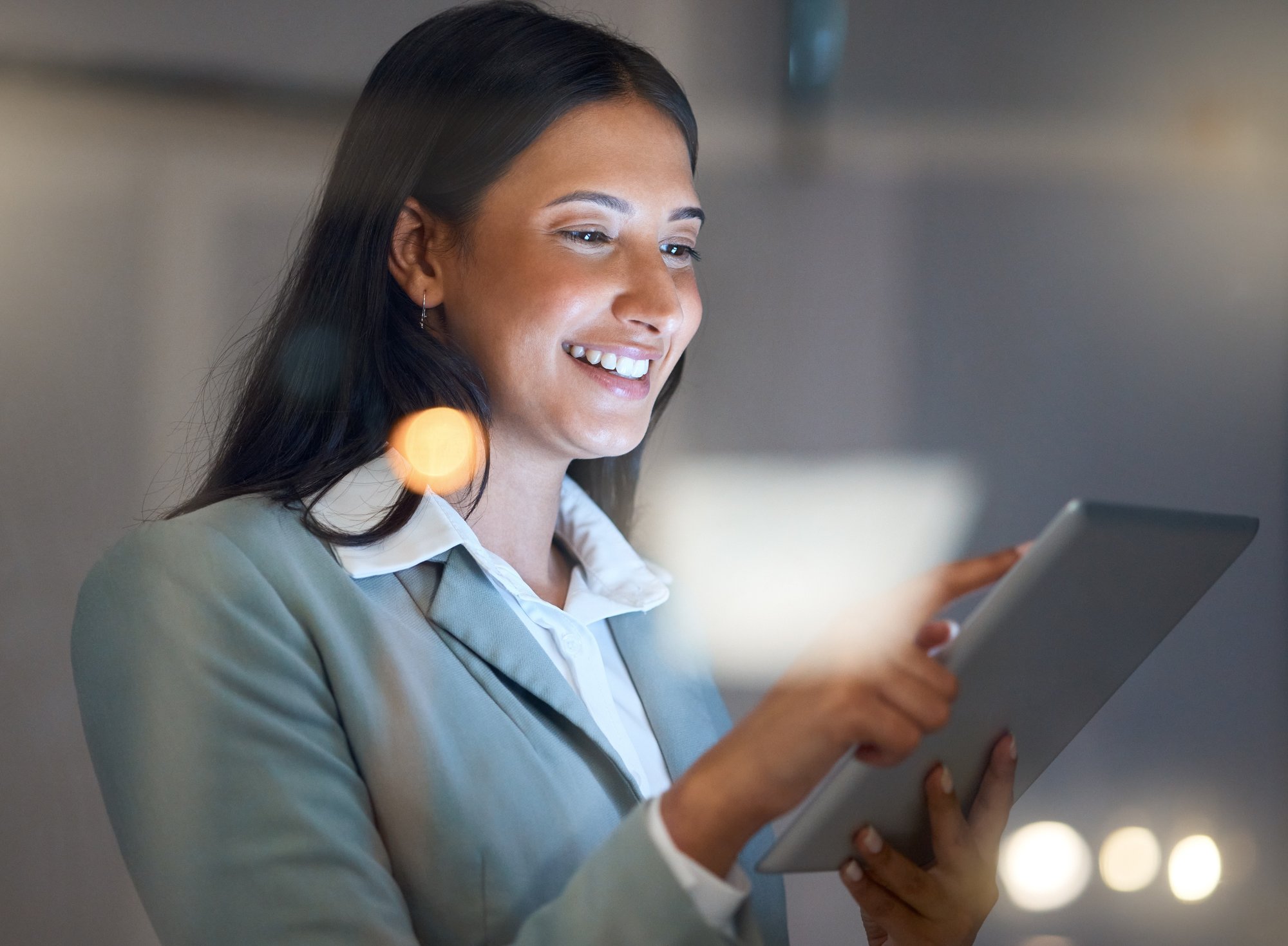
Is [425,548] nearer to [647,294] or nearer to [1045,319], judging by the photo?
[647,294]

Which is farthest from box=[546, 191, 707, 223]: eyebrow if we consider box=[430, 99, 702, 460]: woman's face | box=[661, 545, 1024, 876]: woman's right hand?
box=[661, 545, 1024, 876]: woman's right hand

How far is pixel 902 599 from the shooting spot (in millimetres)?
448

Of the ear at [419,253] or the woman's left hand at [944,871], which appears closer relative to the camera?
the woman's left hand at [944,871]

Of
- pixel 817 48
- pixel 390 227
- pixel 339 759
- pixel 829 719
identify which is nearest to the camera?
pixel 829 719

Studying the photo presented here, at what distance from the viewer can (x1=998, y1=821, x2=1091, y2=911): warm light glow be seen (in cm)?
77

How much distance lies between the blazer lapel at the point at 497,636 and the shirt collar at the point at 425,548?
0.6 inches

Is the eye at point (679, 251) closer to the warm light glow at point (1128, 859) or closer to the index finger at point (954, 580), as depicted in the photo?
the index finger at point (954, 580)

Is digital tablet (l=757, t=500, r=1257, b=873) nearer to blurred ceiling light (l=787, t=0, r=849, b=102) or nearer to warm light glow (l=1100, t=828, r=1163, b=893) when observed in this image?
warm light glow (l=1100, t=828, r=1163, b=893)

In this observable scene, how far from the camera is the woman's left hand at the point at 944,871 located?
21.5 inches

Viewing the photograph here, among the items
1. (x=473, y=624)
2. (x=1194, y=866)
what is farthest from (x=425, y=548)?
(x=1194, y=866)

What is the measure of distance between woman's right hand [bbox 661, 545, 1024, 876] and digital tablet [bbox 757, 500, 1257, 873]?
0.8 inches

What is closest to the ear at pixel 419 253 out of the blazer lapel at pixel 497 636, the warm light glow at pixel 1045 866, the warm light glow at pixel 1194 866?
the blazer lapel at pixel 497 636

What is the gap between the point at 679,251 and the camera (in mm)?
759

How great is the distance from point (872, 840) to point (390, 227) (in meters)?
0.49
